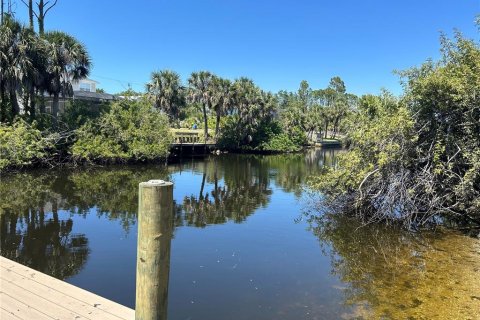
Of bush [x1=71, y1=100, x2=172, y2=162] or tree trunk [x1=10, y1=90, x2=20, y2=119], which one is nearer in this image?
tree trunk [x1=10, y1=90, x2=20, y2=119]

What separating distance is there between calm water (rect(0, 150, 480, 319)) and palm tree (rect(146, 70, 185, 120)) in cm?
2535

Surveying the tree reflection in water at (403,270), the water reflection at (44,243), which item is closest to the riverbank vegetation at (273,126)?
the tree reflection in water at (403,270)

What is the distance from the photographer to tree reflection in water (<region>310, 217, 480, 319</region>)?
6.34 meters

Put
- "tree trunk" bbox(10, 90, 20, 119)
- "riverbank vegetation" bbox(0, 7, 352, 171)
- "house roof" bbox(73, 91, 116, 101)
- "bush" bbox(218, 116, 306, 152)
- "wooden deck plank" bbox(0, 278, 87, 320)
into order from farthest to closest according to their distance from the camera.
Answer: "bush" bbox(218, 116, 306, 152) < "house roof" bbox(73, 91, 116, 101) < "tree trunk" bbox(10, 90, 20, 119) < "riverbank vegetation" bbox(0, 7, 352, 171) < "wooden deck plank" bbox(0, 278, 87, 320)

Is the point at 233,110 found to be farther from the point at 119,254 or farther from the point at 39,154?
the point at 119,254

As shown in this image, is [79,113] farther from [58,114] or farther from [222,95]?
[222,95]

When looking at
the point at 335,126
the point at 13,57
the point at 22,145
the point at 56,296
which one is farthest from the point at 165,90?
the point at 335,126

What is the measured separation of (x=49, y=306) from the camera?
436cm

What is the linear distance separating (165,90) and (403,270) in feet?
115

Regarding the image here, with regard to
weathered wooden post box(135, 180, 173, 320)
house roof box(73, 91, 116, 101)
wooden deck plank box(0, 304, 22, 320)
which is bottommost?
wooden deck plank box(0, 304, 22, 320)

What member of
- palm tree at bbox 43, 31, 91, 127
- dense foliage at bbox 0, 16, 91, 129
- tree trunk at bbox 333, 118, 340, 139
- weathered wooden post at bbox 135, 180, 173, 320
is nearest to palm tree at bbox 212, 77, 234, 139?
dense foliage at bbox 0, 16, 91, 129

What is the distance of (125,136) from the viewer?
2703cm

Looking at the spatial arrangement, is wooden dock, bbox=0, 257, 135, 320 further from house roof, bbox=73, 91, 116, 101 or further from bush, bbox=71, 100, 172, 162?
house roof, bbox=73, 91, 116, 101

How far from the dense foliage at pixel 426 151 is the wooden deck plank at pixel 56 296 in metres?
8.33
